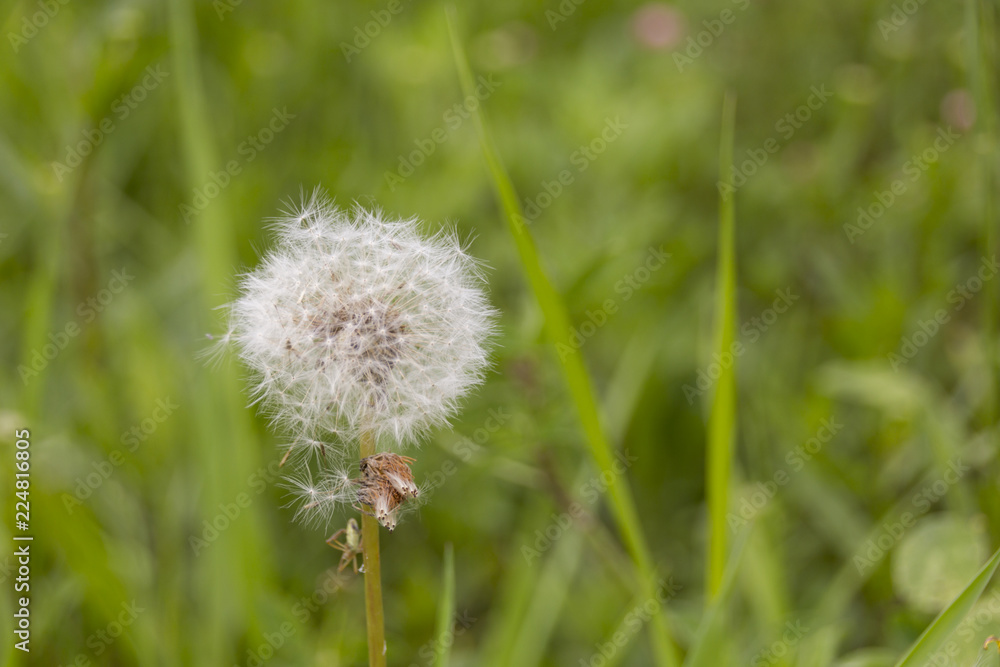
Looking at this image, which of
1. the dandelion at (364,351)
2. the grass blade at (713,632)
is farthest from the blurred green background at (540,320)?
the dandelion at (364,351)

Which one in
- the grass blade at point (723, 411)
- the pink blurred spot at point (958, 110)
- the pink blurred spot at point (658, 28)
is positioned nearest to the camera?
the grass blade at point (723, 411)

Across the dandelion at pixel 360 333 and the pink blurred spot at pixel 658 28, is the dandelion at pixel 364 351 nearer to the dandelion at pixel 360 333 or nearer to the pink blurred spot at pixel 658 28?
the dandelion at pixel 360 333

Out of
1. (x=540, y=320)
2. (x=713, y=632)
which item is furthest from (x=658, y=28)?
(x=713, y=632)

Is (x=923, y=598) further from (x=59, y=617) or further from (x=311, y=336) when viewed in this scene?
(x=59, y=617)

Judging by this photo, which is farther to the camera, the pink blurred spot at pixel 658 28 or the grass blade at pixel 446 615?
the pink blurred spot at pixel 658 28

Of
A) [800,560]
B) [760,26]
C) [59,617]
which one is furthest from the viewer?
[760,26]

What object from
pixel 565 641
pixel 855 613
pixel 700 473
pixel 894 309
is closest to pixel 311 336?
pixel 565 641
